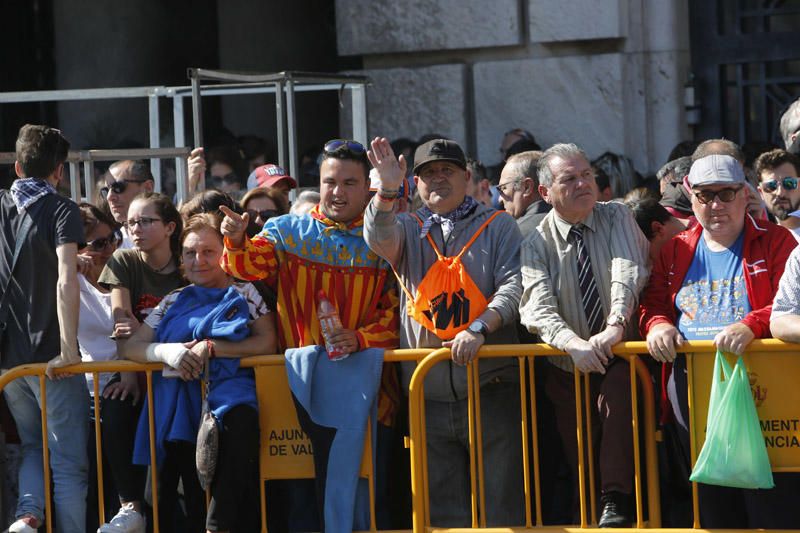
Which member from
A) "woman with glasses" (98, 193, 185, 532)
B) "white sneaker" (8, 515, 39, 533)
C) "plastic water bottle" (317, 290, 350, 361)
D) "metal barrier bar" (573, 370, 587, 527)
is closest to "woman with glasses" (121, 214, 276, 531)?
"woman with glasses" (98, 193, 185, 532)

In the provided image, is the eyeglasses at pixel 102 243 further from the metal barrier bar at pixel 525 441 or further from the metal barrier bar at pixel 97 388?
the metal barrier bar at pixel 525 441

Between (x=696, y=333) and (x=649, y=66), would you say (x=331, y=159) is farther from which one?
(x=649, y=66)

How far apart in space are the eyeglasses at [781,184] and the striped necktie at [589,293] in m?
1.36

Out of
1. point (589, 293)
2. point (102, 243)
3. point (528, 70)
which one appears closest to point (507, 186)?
point (589, 293)

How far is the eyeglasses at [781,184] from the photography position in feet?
21.8

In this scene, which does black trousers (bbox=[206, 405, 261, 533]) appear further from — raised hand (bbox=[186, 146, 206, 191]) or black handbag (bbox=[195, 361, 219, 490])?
raised hand (bbox=[186, 146, 206, 191])

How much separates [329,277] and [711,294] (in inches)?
58.1

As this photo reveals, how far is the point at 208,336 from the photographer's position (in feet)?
19.4

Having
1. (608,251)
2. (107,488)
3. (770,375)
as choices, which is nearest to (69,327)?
(107,488)

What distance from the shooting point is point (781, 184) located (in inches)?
263

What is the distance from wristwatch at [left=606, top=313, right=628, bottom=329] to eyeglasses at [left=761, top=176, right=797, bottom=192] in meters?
1.51

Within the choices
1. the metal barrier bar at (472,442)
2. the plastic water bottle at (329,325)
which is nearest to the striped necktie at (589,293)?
the metal barrier bar at (472,442)

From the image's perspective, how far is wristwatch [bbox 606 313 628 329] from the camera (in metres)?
5.52

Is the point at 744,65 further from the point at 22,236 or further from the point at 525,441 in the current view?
the point at 22,236
